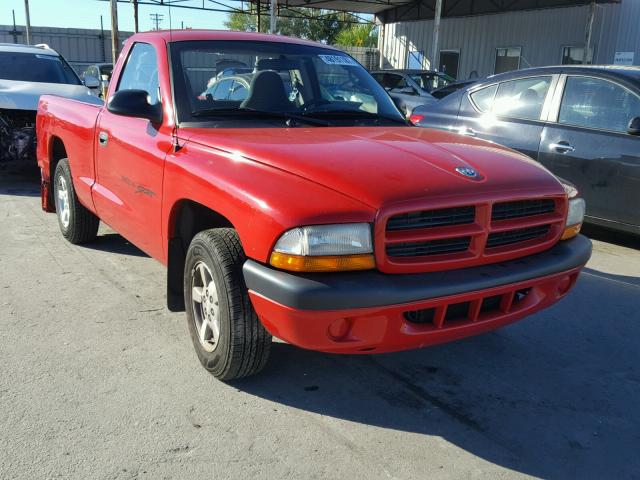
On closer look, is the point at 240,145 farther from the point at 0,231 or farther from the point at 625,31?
the point at 625,31

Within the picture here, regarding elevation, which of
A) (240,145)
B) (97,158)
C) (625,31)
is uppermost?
(625,31)

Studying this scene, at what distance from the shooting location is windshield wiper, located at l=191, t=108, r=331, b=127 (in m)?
3.48

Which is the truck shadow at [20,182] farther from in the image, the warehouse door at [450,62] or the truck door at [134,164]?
the warehouse door at [450,62]

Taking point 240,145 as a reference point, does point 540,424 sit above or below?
below

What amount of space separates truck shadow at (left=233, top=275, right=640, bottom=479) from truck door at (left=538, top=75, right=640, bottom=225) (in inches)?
72.9

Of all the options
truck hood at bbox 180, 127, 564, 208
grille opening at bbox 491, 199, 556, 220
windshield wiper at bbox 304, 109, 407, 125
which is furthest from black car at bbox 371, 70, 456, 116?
grille opening at bbox 491, 199, 556, 220

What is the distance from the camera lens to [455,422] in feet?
9.37

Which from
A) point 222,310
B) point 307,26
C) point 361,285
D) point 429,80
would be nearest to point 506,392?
point 361,285

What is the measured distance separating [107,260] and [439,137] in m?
2.95

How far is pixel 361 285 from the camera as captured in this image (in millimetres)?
2441

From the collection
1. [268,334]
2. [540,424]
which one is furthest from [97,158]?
[540,424]

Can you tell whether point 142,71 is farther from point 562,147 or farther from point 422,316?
point 562,147

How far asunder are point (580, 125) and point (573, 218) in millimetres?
2907

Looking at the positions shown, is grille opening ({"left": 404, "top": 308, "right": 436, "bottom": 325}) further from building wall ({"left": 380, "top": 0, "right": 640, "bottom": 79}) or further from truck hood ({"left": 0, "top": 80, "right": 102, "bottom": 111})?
building wall ({"left": 380, "top": 0, "right": 640, "bottom": 79})
